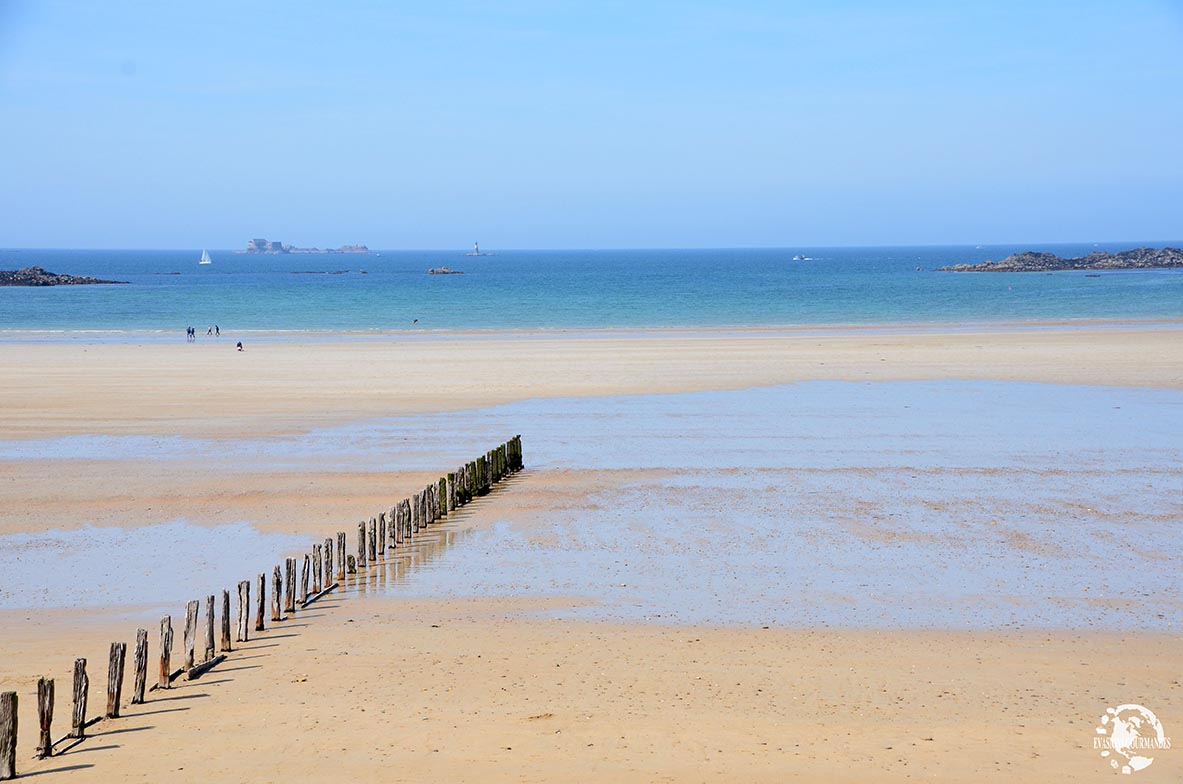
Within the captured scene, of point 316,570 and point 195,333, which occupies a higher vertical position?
point 195,333

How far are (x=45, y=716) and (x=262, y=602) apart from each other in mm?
3799

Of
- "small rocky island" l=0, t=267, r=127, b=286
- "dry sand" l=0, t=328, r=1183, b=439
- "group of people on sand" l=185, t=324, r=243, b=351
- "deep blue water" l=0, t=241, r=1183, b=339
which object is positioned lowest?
"dry sand" l=0, t=328, r=1183, b=439

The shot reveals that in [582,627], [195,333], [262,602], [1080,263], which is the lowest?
[582,627]

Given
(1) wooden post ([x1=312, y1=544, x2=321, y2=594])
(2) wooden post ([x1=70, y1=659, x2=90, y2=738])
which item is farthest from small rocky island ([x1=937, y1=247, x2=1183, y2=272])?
(2) wooden post ([x1=70, y1=659, x2=90, y2=738])

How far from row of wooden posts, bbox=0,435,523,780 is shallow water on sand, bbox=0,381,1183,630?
809mm

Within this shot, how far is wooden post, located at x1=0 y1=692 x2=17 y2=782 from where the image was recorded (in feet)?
27.9

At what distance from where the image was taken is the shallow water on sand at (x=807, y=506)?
543 inches

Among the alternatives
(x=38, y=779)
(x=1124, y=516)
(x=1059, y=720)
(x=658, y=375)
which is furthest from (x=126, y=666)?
(x=658, y=375)

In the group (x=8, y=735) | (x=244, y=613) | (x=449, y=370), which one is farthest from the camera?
(x=449, y=370)

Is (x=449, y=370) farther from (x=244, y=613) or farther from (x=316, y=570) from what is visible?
(x=244, y=613)

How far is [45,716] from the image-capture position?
898cm

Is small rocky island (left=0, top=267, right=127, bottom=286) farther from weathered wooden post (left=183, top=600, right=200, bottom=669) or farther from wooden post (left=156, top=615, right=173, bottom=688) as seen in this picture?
wooden post (left=156, top=615, right=173, bottom=688)

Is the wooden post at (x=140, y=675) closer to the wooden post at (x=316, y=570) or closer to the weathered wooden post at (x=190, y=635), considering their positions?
the weathered wooden post at (x=190, y=635)

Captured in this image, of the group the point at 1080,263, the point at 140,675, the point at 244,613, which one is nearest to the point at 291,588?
the point at 244,613
